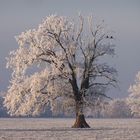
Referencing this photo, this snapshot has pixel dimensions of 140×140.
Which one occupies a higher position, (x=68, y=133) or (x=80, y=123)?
(x=80, y=123)

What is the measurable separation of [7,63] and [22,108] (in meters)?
5.09

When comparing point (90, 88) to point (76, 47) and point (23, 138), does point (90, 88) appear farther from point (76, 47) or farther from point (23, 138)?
point (23, 138)

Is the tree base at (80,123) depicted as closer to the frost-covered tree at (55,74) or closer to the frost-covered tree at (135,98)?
the frost-covered tree at (55,74)

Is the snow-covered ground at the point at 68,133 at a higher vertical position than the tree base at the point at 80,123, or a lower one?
lower

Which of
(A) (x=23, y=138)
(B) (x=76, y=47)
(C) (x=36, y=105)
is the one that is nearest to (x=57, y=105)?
(C) (x=36, y=105)

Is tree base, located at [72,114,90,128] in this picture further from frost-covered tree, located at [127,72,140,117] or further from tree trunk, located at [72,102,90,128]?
frost-covered tree, located at [127,72,140,117]

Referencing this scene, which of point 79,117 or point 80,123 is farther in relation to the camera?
point 79,117

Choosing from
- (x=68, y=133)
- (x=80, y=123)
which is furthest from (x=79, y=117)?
(x=68, y=133)

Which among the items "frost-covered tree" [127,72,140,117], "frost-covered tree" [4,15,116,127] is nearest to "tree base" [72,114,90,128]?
"frost-covered tree" [4,15,116,127]

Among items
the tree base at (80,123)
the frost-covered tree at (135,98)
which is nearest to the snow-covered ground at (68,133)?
the tree base at (80,123)

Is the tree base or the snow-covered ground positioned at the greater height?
the tree base

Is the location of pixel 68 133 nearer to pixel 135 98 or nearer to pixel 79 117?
pixel 79 117

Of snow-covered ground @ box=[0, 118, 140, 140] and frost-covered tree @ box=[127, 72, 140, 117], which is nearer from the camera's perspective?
snow-covered ground @ box=[0, 118, 140, 140]

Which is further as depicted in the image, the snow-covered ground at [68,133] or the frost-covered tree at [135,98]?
the frost-covered tree at [135,98]
